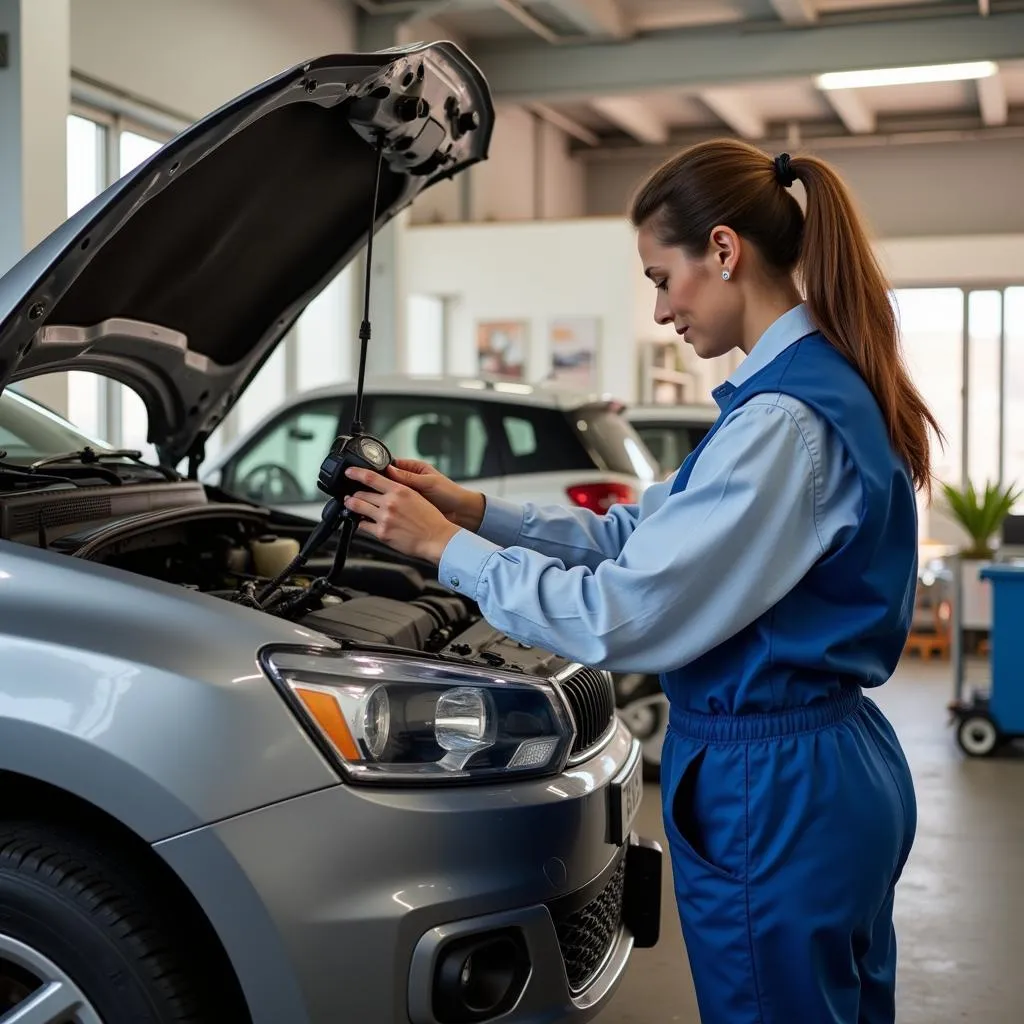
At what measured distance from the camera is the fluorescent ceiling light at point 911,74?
10.3 meters

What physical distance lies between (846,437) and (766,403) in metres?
0.10

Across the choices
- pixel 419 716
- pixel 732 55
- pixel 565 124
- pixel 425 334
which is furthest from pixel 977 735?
pixel 565 124

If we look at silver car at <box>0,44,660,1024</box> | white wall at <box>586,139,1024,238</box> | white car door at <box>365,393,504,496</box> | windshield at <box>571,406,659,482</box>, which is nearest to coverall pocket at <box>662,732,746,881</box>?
silver car at <box>0,44,660,1024</box>

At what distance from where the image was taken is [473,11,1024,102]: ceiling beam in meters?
10.2

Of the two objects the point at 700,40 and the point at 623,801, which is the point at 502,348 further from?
the point at 623,801

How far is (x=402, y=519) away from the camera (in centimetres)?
175

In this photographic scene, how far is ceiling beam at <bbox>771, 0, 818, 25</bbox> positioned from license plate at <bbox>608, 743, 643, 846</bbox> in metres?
8.87

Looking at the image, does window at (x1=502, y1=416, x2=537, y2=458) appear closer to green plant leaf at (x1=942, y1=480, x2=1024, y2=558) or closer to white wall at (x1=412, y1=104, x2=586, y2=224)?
green plant leaf at (x1=942, y1=480, x2=1024, y2=558)

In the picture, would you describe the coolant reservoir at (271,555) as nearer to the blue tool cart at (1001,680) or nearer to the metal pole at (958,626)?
the blue tool cart at (1001,680)

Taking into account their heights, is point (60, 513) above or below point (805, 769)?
above

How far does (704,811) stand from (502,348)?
1016 centimetres

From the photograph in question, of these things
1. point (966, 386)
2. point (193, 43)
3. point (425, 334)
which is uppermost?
point (193, 43)

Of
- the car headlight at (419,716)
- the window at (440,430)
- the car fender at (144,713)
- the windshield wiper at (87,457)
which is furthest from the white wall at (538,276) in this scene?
the car fender at (144,713)

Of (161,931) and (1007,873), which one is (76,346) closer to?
(161,931)
